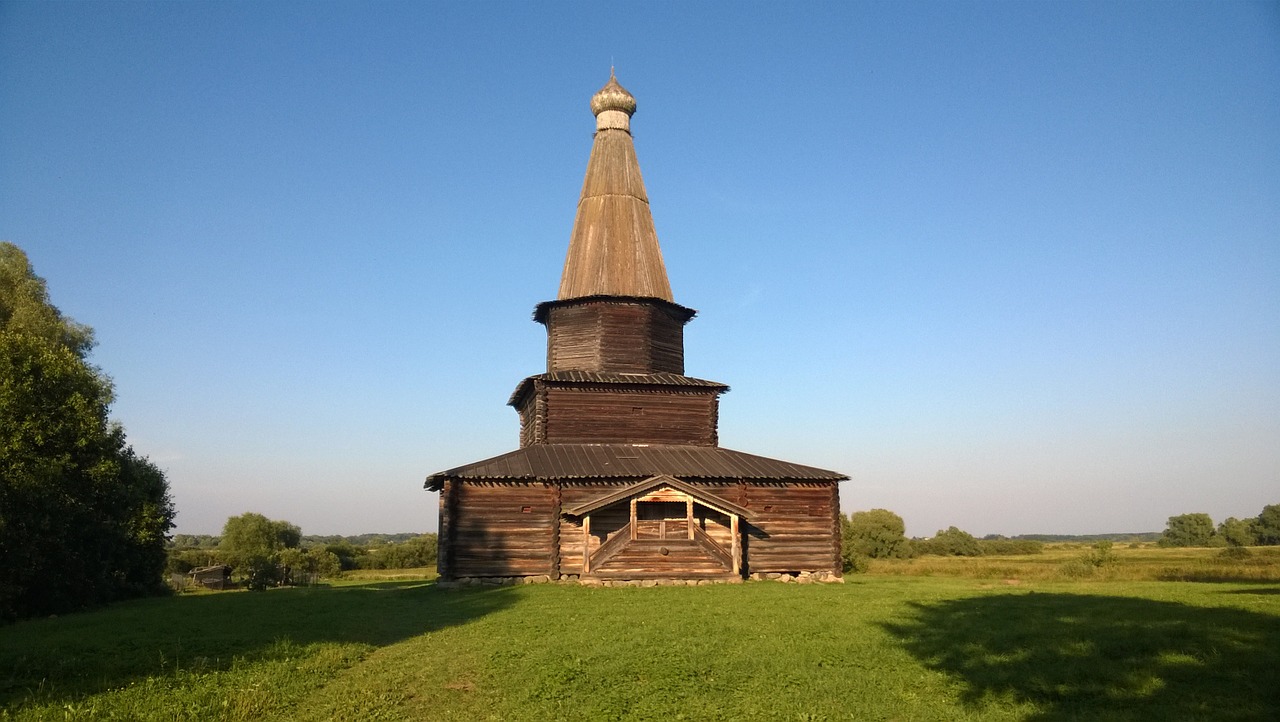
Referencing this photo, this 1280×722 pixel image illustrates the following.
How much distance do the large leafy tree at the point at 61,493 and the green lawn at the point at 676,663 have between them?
16.1 feet

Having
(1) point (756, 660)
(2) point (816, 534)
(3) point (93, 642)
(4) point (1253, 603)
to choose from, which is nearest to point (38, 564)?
(3) point (93, 642)

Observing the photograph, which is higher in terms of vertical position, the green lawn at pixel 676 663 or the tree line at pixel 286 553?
the green lawn at pixel 676 663

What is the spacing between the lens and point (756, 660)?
1200 cm

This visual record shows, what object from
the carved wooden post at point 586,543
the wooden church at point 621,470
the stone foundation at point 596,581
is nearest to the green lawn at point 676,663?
the stone foundation at point 596,581

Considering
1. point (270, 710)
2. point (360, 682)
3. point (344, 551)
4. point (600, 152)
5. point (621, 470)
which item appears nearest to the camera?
point (270, 710)

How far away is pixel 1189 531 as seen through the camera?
82188 mm

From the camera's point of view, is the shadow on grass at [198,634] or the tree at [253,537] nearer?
the shadow on grass at [198,634]

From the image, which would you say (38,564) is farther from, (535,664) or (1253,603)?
(1253,603)

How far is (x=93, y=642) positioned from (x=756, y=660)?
11.1 m

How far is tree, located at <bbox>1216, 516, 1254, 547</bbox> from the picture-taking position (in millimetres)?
75875

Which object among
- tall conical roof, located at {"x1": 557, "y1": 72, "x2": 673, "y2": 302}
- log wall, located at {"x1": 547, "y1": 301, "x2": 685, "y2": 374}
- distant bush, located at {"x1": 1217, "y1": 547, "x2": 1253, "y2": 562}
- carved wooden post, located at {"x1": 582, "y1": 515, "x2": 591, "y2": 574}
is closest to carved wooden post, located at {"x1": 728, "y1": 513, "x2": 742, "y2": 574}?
carved wooden post, located at {"x1": 582, "y1": 515, "x2": 591, "y2": 574}

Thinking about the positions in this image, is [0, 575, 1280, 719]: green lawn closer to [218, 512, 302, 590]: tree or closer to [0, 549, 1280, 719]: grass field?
[0, 549, 1280, 719]: grass field

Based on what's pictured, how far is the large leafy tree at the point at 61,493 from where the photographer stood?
21953mm

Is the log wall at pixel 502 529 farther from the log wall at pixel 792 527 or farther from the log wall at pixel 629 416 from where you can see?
the log wall at pixel 792 527
